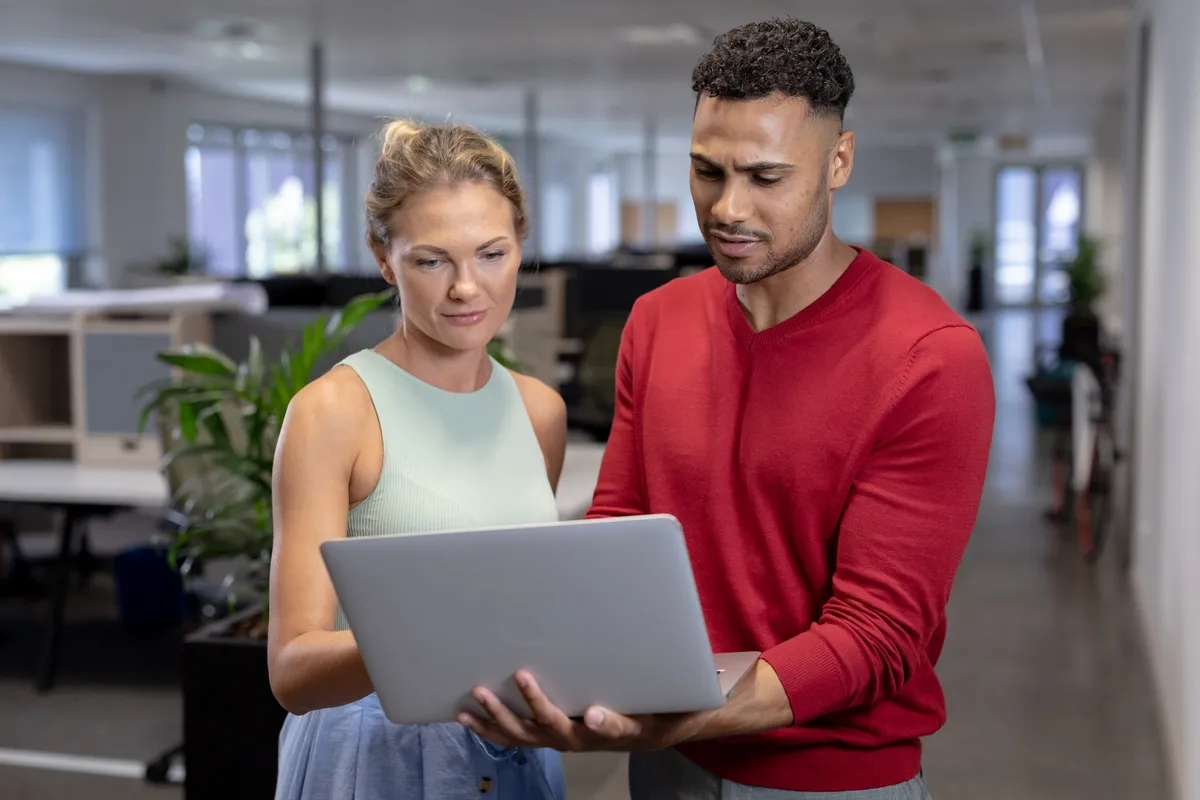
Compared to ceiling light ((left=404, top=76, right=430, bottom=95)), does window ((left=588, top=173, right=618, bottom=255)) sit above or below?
below

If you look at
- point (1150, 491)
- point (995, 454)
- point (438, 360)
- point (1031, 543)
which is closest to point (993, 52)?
point (995, 454)

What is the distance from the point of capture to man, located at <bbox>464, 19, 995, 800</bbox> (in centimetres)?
132

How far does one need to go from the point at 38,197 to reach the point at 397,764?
12.4 metres

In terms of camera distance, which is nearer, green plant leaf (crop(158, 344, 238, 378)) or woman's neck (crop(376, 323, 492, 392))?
woman's neck (crop(376, 323, 492, 392))

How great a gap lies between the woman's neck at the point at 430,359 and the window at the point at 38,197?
11.5 m

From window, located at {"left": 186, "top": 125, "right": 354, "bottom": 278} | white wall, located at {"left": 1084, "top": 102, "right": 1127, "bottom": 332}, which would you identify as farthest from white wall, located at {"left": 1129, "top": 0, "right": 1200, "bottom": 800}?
window, located at {"left": 186, "top": 125, "right": 354, "bottom": 278}

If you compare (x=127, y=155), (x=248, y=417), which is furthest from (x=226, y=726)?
(x=127, y=155)

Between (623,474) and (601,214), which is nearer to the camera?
(623,474)

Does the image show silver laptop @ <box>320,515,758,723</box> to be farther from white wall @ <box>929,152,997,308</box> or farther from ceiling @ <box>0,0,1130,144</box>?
white wall @ <box>929,152,997,308</box>

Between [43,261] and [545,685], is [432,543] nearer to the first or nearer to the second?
[545,685]

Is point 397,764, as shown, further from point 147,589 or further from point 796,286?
point 147,589

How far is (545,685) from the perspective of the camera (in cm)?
123

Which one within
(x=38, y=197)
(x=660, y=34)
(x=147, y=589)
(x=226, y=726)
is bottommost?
(x=147, y=589)

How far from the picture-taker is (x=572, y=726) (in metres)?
1.25
